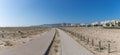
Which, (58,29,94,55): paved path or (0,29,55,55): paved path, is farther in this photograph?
(0,29,55,55): paved path

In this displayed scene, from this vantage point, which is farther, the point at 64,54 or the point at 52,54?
the point at 52,54

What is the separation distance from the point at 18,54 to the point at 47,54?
7.00 feet

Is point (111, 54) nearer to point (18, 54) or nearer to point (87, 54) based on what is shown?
point (87, 54)

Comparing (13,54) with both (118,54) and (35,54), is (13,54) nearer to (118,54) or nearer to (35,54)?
(35,54)

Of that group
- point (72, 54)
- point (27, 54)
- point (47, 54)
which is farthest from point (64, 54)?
point (27, 54)

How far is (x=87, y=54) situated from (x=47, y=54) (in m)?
2.98

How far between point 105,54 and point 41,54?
4.85m

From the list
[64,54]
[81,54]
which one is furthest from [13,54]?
[81,54]

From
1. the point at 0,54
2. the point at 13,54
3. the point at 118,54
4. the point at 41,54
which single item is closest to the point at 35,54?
the point at 41,54

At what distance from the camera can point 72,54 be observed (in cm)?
1420

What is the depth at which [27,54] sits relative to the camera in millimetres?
14711

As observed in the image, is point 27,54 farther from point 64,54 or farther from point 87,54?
point 87,54

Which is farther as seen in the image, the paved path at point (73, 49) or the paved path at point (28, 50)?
the paved path at point (28, 50)

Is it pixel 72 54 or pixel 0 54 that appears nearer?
pixel 72 54
